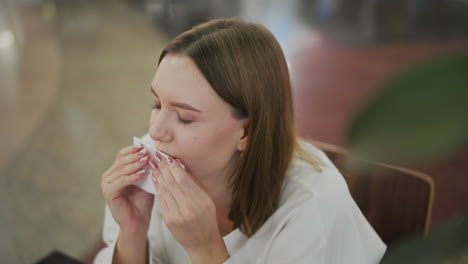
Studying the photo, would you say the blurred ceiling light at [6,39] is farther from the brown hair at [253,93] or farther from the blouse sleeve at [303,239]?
the blouse sleeve at [303,239]

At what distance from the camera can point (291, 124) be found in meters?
1.04

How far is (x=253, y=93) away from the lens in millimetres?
916

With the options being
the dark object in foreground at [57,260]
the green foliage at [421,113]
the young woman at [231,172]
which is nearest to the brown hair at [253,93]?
the young woman at [231,172]

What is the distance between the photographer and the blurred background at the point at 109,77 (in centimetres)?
222

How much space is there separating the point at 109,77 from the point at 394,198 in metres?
3.02

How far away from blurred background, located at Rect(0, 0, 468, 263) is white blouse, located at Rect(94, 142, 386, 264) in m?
0.20

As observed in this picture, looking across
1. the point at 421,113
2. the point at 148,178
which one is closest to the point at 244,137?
the point at 148,178

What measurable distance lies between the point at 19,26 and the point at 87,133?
3.18 metres

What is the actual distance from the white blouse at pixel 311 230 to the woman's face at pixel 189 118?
0.67 ft

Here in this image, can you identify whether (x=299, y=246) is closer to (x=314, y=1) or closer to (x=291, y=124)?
(x=291, y=124)

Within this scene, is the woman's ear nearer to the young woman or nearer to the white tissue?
the young woman

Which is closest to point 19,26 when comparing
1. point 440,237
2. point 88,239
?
point 88,239

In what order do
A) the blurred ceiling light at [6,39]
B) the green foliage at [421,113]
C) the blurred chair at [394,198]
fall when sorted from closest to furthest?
the green foliage at [421,113] < the blurred chair at [394,198] < the blurred ceiling light at [6,39]

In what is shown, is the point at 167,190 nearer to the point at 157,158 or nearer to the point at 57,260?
the point at 157,158
